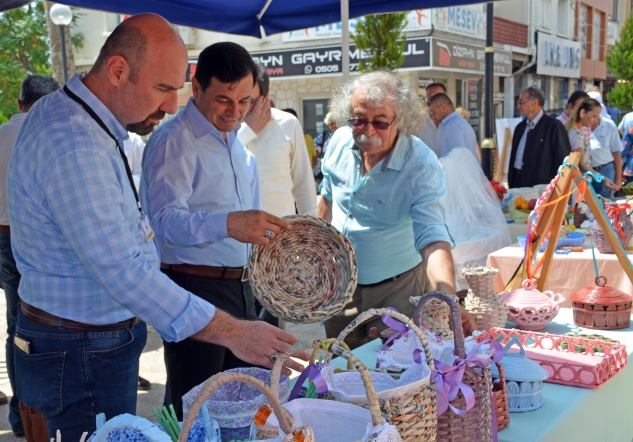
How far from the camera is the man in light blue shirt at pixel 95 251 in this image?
167 centimetres

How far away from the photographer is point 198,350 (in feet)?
8.46

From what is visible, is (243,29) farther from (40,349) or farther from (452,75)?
(452,75)

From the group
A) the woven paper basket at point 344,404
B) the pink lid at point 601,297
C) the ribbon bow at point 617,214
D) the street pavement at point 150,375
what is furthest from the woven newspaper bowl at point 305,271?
the ribbon bow at point 617,214

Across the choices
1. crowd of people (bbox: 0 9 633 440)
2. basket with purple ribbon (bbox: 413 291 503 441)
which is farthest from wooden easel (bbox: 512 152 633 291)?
basket with purple ribbon (bbox: 413 291 503 441)

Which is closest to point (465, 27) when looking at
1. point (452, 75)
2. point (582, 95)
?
point (452, 75)

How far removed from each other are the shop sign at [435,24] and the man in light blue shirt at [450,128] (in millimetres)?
6970

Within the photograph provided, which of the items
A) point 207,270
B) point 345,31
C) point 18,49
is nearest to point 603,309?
point 207,270

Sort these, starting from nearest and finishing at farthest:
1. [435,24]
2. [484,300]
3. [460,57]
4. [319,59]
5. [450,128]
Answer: [484,300] < [450,128] < [435,24] < [319,59] < [460,57]

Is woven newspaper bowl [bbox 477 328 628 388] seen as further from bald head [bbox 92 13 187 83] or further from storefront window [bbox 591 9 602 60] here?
storefront window [bbox 591 9 602 60]

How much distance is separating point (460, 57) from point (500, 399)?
Result: 48.7 ft

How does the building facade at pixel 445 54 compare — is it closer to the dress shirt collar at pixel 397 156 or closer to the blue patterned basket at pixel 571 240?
the blue patterned basket at pixel 571 240

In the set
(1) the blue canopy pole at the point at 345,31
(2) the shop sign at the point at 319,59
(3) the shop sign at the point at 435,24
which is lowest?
(1) the blue canopy pole at the point at 345,31

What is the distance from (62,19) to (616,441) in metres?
8.35

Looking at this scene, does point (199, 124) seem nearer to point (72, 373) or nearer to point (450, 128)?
point (72, 373)
